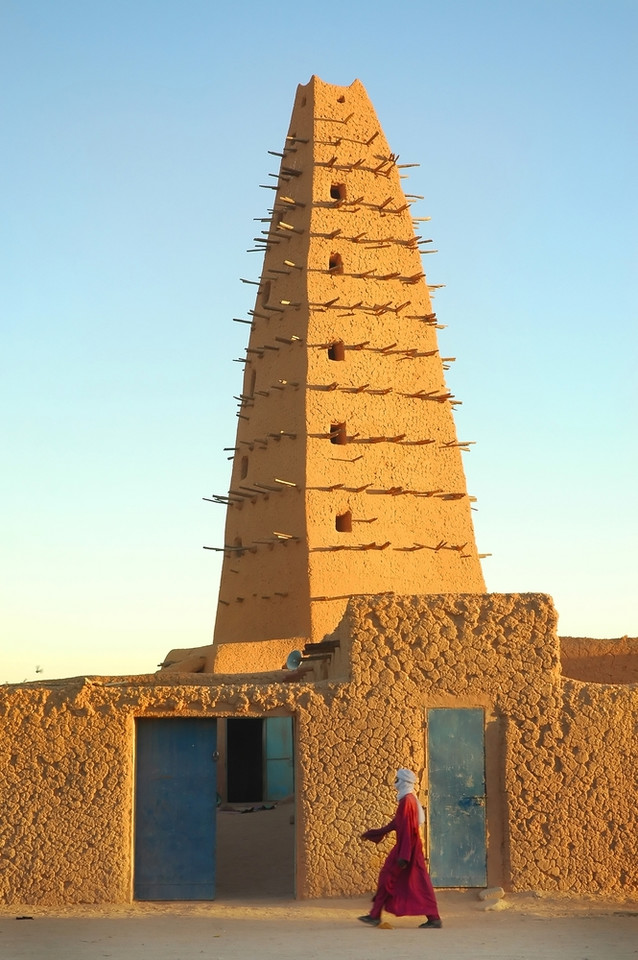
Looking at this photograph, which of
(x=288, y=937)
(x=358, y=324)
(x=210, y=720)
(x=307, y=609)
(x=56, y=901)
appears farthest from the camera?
(x=358, y=324)

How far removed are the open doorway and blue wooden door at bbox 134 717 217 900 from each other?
A: 0.54 m

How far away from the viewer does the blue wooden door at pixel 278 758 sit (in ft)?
70.7

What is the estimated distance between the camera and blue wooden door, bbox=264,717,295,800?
2156 cm

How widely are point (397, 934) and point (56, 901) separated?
11.3 ft

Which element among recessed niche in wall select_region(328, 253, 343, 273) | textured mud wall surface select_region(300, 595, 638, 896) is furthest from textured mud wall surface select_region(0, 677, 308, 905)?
recessed niche in wall select_region(328, 253, 343, 273)

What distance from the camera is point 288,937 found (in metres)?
10.2

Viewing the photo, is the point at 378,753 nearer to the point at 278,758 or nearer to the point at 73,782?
the point at 73,782

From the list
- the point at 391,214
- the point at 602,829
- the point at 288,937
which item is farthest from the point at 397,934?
the point at 391,214

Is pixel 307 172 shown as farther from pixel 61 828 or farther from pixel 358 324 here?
pixel 61 828

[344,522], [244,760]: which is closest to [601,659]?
[344,522]

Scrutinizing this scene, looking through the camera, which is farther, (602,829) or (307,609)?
(307,609)

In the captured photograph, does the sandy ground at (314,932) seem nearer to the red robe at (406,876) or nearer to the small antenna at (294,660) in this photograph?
the red robe at (406,876)

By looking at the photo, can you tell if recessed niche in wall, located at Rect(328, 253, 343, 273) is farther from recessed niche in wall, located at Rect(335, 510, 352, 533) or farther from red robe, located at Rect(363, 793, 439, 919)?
red robe, located at Rect(363, 793, 439, 919)

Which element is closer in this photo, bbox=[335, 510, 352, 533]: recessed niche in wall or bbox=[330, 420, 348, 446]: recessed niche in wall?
bbox=[335, 510, 352, 533]: recessed niche in wall
